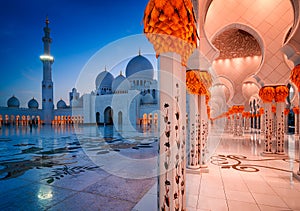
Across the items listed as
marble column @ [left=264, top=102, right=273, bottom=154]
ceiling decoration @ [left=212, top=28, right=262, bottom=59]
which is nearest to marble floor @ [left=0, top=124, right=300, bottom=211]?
marble column @ [left=264, top=102, right=273, bottom=154]

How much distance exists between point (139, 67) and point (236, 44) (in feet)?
46.6

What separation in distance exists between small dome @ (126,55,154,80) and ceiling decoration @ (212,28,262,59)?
497 inches

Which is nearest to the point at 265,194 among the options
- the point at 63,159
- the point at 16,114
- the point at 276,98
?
the point at 276,98

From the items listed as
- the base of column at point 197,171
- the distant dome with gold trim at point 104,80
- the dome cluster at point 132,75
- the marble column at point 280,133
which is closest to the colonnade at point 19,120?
the distant dome with gold trim at point 104,80

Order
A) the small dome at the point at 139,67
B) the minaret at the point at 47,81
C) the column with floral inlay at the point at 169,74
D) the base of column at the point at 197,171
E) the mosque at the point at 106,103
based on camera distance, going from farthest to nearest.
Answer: the minaret at the point at 47,81 < the small dome at the point at 139,67 < the mosque at the point at 106,103 < the base of column at the point at 197,171 < the column with floral inlay at the point at 169,74

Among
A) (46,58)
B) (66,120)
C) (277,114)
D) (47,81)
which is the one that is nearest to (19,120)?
(66,120)

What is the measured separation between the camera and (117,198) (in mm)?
2162

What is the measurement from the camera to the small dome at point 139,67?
20.5 metres

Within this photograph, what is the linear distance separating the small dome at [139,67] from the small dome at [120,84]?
0.99 m

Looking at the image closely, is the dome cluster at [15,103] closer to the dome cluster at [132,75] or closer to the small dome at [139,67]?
the dome cluster at [132,75]

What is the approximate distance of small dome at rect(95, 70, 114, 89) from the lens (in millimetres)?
23242

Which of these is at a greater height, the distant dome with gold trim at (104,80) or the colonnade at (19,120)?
the distant dome with gold trim at (104,80)

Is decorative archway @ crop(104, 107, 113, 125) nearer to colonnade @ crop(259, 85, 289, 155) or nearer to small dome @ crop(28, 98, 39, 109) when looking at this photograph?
small dome @ crop(28, 98, 39, 109)

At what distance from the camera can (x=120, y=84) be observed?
21.5 m
